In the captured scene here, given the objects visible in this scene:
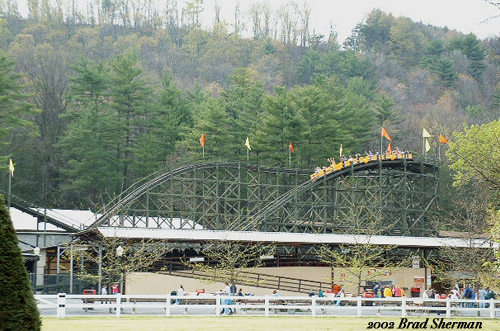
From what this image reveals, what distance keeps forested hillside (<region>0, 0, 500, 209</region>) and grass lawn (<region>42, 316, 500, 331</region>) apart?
117ft

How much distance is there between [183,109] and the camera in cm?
8994

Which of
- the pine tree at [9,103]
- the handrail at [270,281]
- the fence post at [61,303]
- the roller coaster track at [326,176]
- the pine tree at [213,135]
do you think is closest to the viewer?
the fence post at [61,303]

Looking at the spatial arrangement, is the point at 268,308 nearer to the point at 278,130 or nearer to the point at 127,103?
the point at 278,130

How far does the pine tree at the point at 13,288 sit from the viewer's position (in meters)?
11.9

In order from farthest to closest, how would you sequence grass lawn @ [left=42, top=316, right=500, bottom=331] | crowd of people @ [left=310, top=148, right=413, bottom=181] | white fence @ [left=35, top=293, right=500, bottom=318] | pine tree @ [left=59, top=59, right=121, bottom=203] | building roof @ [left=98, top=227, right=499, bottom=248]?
1. pine tree @ [left=59, top=59, right=121, bottom=203]
2. crowd of people @ [left=310, top=148, right=413, bottom=181]
3. building roof @ [left=98, top=227, right=499, bottom=248]
4. white fence @ [left=35, top=293, right=500, bottom=318]
5. grass lawn @ [left=42, top=316, right=500, bottom=331]

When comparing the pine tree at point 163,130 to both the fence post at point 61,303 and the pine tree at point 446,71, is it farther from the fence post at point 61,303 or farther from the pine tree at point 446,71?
the pine tree at point 446,71

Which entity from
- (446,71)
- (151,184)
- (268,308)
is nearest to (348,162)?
(151,184)

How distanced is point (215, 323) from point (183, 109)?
213ft

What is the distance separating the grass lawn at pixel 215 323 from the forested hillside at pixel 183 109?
35544 mm

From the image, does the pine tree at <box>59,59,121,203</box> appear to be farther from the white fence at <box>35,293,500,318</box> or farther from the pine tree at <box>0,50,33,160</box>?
the white fence at <box>35,293,500,318</box>

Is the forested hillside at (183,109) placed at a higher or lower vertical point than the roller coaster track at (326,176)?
higher

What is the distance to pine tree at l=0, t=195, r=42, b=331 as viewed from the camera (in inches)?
468

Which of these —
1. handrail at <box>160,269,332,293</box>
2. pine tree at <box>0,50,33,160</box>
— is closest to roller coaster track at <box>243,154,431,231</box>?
handrail at <box>160,269,332,293</box>

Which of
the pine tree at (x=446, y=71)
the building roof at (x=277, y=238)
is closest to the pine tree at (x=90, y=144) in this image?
the building roof at (x=277, y=238)
